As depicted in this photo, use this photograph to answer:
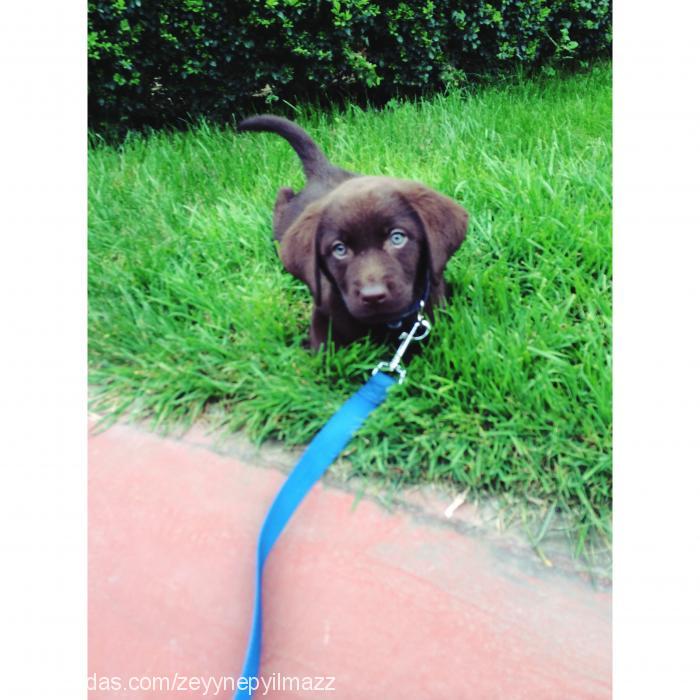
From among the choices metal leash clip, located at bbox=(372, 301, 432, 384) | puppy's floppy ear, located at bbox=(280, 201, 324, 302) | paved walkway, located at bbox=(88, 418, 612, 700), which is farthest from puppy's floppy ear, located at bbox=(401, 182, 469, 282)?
paved walkway, located at bbox=(88, 418, 612, 700)

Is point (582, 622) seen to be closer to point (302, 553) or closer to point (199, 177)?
point (302, 553)

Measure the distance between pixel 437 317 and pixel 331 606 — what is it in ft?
3.12

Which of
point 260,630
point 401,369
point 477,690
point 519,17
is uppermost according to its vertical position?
point 519,17

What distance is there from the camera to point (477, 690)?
4.29 feet

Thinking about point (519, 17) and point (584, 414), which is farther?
point (519, 17)

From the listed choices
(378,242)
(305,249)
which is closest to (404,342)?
(378,242)

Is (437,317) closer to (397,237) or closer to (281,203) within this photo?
(397,237)

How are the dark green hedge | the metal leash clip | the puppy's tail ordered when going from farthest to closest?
the dark green hedge → the puppy's tail → the metal leash clip

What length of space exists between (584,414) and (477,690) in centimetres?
76

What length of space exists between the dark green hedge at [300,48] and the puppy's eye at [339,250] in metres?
2.34

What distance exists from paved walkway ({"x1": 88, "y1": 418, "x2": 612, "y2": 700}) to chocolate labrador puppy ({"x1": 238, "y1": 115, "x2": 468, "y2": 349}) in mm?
550

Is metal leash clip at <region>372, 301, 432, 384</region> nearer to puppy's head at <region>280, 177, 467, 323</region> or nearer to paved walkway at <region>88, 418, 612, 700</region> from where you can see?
puppy's head at <region>280, 177, 467, 323</region>

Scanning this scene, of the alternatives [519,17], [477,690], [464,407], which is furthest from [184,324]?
[519,17]

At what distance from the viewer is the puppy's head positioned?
1839mm
